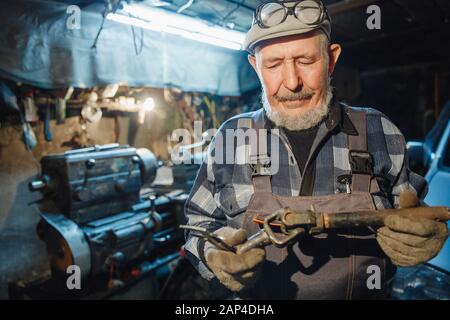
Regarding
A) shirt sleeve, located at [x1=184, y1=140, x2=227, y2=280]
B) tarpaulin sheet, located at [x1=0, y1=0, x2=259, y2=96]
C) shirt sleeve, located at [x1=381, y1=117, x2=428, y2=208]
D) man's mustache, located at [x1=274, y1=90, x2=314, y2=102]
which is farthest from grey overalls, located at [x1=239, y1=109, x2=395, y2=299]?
tarpaulin sheet, located at [x1=0, y1=0, x2=259, y2=96]

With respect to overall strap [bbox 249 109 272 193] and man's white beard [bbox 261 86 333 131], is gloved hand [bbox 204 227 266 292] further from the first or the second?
man's white beard [bbox 261 86 333 131]

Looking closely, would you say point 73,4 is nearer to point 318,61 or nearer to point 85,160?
point 85,160

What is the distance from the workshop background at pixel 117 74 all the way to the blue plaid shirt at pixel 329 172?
43 cm

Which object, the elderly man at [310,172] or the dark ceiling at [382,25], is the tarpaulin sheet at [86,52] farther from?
the elderly man at [310,172]

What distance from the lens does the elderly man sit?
1.99 m

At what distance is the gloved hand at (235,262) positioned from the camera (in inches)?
64.0

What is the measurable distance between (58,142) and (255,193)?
4.32 metres

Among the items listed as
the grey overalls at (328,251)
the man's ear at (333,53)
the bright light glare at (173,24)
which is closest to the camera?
the grey overalls at (328,251)

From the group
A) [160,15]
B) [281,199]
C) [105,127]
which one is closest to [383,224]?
[281,199]

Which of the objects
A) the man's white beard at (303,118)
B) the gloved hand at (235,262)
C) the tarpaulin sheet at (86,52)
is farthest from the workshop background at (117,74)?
the gloved hand at (235,262)

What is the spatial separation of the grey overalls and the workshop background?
86 centimetres

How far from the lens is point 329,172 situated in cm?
210

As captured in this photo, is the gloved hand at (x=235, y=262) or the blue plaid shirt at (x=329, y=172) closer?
the gloved hand at (x=235, y=262)

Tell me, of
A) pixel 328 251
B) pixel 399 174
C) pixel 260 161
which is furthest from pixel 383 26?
pixel 328 251
